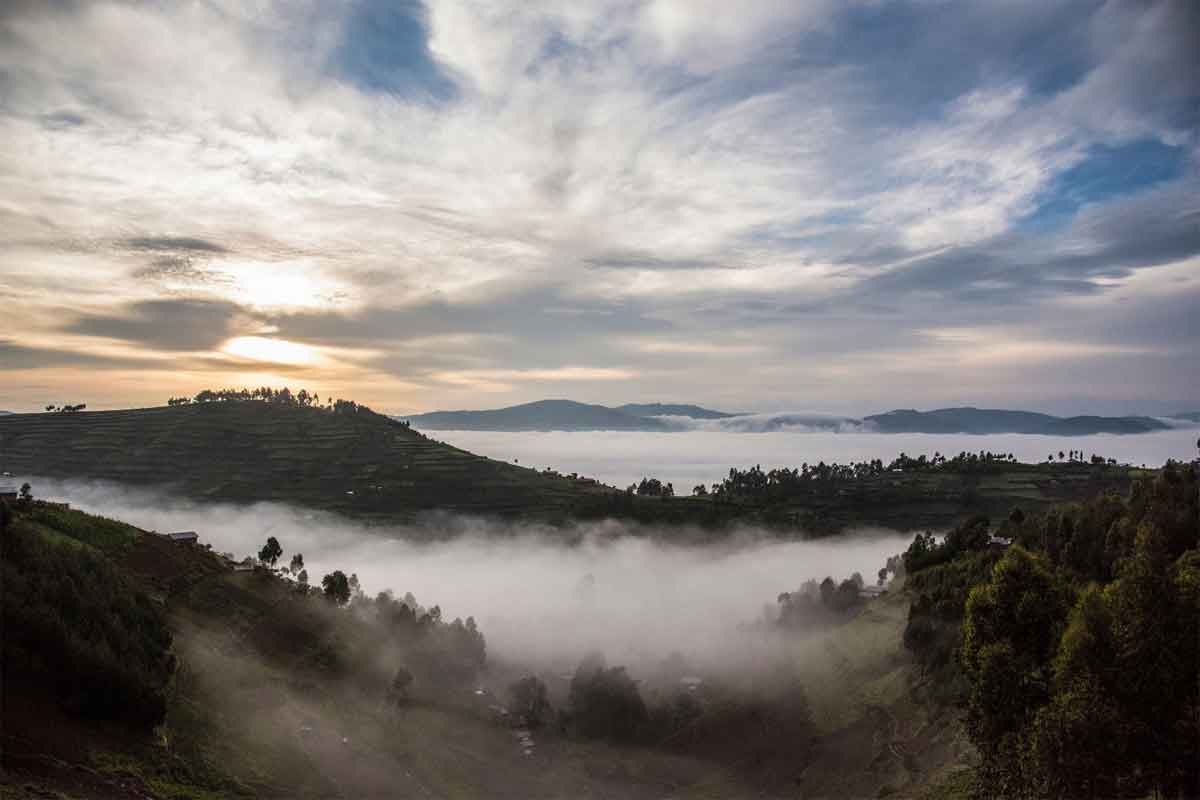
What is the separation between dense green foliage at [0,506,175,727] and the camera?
46469 mm

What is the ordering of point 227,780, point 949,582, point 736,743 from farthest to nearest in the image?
point 736,743 < point 949,582 < point 227,780

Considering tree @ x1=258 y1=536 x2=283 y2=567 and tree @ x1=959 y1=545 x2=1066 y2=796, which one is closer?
tree @ x1=959 y1=545 x2=1066 y2=796

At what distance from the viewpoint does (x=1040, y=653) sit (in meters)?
46.2

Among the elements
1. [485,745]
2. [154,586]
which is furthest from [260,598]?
[485,745]

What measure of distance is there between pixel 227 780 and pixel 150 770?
11.3m

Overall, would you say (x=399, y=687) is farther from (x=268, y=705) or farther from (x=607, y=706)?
(x=607, y=706)

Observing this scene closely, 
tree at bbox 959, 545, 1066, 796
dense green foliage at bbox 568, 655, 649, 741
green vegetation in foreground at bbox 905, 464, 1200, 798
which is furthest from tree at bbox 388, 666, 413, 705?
tree at bbox 959, 545, 1066, 796

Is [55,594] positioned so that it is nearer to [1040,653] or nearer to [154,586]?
[154,586]

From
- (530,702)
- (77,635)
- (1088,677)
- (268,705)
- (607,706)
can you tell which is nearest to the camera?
(1088,677)

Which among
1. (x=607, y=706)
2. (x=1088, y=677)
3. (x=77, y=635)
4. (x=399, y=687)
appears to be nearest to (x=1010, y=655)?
(x=1088, y=677)

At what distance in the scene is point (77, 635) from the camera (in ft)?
162

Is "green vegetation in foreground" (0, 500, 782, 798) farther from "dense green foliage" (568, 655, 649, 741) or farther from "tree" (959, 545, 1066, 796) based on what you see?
"tree" (959, 545, 1066, 796)

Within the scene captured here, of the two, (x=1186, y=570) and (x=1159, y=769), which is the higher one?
(x=1186, y=570)

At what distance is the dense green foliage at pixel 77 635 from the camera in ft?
152
